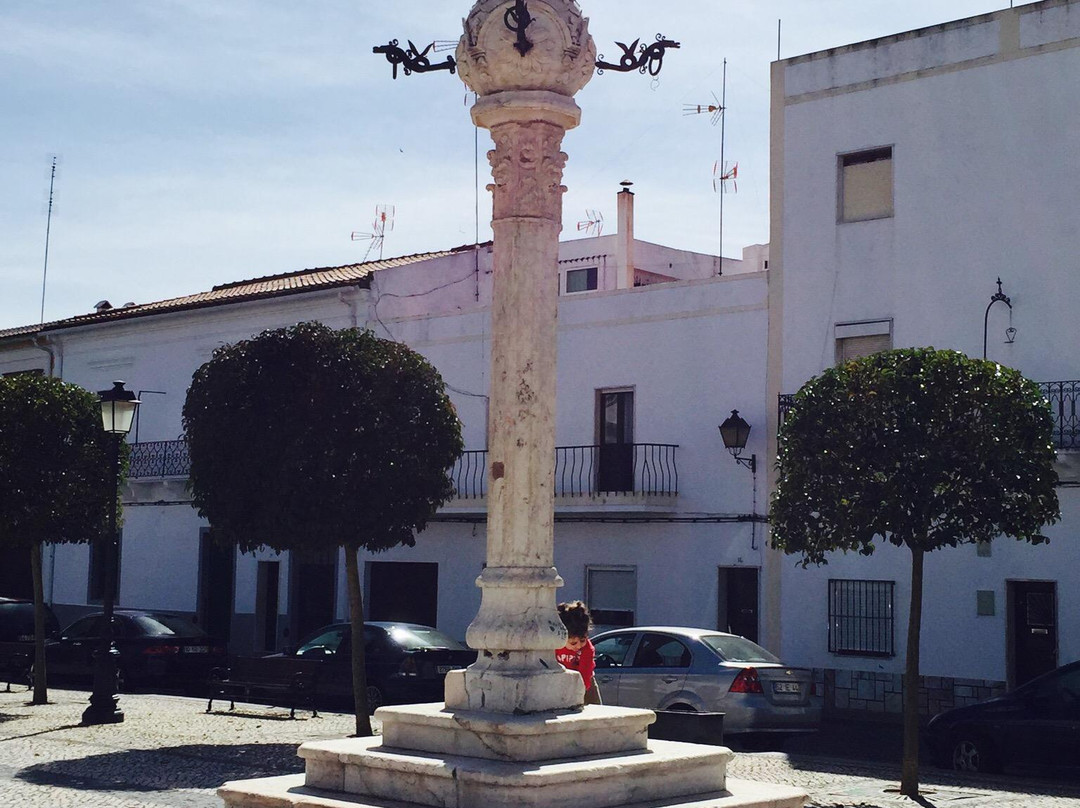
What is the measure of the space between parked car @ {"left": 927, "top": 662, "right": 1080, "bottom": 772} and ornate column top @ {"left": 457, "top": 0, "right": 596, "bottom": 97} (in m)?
7.97

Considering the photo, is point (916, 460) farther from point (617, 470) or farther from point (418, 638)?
point (617, 470)

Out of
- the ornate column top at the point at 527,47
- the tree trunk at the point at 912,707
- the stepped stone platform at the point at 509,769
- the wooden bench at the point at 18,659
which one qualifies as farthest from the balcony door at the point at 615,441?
the stepped stone platform at the point at 509,769

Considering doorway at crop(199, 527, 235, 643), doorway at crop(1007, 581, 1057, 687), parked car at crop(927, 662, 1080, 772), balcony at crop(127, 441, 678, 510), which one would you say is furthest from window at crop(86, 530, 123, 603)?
parked car at crop(927, 662, 1080, 772)

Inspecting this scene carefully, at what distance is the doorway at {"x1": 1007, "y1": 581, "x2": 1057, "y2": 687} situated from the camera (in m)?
19.1

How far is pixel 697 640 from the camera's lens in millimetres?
15914

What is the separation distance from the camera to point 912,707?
1214cm

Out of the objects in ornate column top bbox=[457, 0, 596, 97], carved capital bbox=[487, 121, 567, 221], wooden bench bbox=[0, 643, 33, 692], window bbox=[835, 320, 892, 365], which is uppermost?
window bbox=[835, 320, 892, 365]

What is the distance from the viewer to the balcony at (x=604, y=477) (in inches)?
893

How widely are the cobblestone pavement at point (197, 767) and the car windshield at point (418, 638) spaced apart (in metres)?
1.60

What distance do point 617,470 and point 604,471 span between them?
0.21 m

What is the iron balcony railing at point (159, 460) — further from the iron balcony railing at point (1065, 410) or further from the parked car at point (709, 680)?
the parked car at point (709, 680)

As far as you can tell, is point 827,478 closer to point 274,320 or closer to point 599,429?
point 599,429

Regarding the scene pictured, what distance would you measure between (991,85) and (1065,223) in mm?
2180

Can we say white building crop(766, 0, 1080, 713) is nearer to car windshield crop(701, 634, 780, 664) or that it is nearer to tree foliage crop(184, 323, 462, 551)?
car windshield crop(701, 634, 780, 664)
